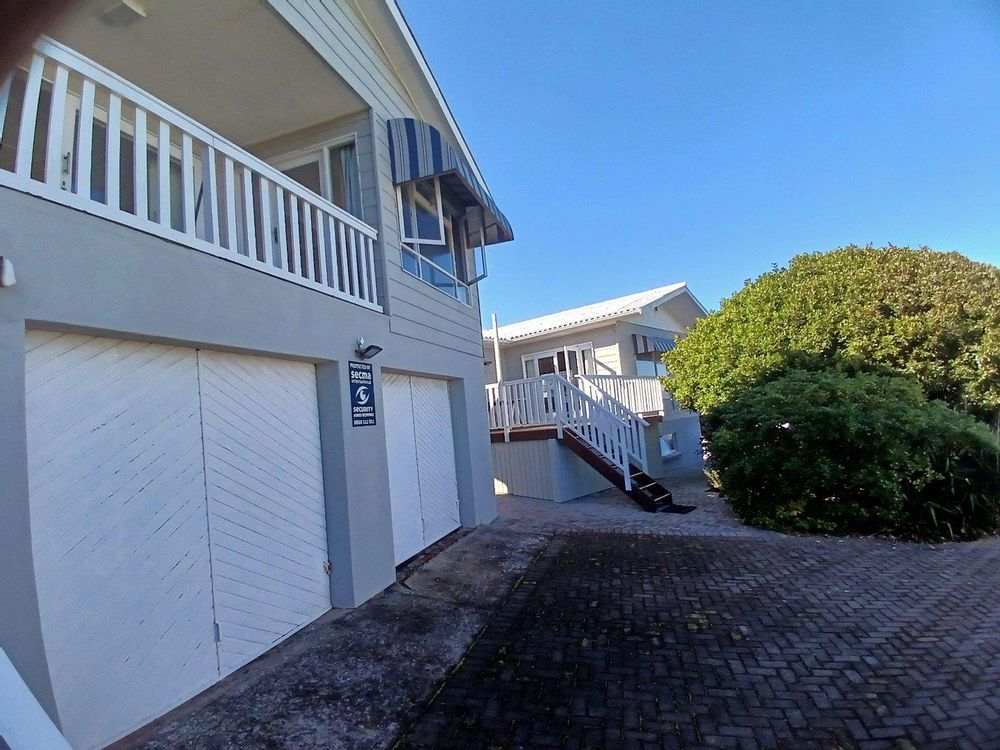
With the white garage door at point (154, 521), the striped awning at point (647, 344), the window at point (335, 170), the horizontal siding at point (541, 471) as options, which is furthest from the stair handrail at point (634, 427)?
the white garage door at point (154, 521)

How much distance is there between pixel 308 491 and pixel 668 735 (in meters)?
3.41

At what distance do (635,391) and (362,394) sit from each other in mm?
9712

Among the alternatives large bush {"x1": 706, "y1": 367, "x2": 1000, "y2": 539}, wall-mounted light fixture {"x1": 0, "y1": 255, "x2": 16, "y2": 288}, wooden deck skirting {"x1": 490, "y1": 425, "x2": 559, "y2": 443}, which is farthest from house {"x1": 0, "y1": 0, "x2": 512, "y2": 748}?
large bush {"x1": 706, "y1": 367, "x2": 1000, "y2": 539}

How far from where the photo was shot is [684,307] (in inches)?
798

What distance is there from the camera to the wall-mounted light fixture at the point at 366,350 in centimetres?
521

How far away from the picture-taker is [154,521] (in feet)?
10.3

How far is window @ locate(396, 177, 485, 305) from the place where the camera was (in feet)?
22.4

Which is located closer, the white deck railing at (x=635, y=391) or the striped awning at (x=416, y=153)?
the striped awning at (x=416, y=153)

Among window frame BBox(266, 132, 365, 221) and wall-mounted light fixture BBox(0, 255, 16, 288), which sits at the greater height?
window frame BBox(266, 132, 365, 221)

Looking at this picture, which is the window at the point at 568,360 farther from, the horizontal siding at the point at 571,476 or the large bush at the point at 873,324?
the large bush at the point at 873,324

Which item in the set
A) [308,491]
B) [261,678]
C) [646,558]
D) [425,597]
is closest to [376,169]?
[308,491]

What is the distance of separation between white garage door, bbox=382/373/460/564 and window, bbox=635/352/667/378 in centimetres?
963

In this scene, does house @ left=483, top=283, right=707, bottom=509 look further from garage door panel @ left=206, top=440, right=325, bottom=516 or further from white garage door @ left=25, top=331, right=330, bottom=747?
white garage door @ left=25, top=331, right=330, bottom=747

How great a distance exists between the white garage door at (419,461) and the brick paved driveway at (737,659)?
1.60 metres
